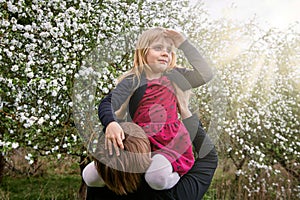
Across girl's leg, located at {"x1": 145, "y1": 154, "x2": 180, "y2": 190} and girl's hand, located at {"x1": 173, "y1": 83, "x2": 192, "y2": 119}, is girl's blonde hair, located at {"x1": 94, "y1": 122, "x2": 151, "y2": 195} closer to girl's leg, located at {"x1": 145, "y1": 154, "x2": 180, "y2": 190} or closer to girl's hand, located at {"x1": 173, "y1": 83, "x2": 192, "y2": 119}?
girl's leg, located at {"x1": 145, "y1": 154, "x2": 180, "y2": 190}

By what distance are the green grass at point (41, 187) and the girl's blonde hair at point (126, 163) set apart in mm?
4481

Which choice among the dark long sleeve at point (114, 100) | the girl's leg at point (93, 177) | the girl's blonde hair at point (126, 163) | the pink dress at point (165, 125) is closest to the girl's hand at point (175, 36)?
the pink dress at point (165, 125)

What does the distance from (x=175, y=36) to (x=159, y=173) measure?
791mm

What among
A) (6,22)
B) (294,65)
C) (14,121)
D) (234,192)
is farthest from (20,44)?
(294,65)

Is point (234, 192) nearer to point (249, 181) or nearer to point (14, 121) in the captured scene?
point (249, 181)

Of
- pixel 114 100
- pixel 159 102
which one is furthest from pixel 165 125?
pixel 114 100

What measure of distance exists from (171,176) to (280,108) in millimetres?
6490

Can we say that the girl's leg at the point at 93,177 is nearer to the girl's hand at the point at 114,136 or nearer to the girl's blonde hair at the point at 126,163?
the girl's blonde hair at the point at 126,163

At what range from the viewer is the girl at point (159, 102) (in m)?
1.34

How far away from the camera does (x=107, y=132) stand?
4.27 feet

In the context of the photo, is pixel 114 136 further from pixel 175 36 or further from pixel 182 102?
pixel 175 36

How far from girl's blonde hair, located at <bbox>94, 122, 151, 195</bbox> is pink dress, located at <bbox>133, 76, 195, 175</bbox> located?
124 mm

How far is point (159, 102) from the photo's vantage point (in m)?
1.63

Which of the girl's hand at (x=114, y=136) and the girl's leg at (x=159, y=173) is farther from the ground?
the girl's hand at (x=114, y=136)
